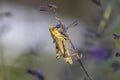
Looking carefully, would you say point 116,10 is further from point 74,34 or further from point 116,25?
point 74,34

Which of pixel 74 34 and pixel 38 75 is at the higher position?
pixel 38 75

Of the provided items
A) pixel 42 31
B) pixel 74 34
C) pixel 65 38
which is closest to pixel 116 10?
pixel 74 34

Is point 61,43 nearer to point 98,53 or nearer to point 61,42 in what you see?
point 61,42

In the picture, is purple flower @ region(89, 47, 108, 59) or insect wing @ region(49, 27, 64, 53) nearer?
insect wing @ region(49, 27, 64, 53)

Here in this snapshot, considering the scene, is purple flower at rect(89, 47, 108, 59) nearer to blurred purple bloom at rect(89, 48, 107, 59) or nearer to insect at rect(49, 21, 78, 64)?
blurred purple bloom at rect(89, 48, 107, 59)

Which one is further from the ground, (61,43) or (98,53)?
(61,43)

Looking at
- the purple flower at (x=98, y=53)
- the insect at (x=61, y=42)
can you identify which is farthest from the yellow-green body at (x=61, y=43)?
the purple flower at (x=98, y=53)

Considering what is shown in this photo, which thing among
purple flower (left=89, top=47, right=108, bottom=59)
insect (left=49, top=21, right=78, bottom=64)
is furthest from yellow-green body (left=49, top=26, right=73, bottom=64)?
purple flower (left=89, top=47, right=108, bottom=59)

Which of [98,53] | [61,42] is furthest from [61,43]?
[98,53]

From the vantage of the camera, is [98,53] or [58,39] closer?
[58,39]

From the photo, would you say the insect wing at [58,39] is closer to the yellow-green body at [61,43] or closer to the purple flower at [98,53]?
the yellow-green body at [61,43]

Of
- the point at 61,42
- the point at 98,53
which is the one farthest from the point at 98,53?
the point at 61,42
